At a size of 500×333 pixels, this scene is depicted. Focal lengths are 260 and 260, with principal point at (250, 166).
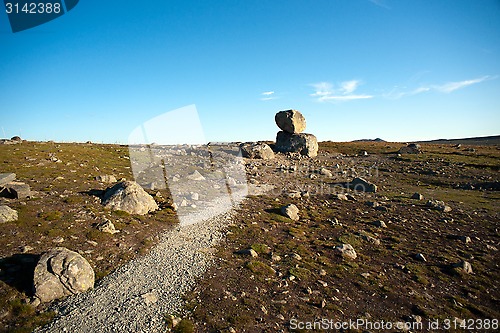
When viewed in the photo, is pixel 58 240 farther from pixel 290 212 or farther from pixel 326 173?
pixel 326 173

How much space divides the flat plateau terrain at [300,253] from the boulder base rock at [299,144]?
2485 cm

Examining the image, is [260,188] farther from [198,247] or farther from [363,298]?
[363,298]

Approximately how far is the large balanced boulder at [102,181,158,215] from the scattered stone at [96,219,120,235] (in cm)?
363

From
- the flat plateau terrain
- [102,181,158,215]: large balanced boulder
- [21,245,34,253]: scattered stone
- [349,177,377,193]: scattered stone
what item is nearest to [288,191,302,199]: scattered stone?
the flat plateau terrain

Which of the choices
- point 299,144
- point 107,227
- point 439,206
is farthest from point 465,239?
point 299,144

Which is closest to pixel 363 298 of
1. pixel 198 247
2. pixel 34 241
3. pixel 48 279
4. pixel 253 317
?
pixel 253 317

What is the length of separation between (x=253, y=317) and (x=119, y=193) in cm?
1895

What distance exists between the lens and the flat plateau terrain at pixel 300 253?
1374 cm

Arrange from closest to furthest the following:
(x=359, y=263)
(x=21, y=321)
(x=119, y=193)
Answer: (x=21, y=321) → (x=359, y=263) → (x=119, y=193)

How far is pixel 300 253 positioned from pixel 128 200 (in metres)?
16.9

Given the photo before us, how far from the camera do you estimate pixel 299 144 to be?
61.9m

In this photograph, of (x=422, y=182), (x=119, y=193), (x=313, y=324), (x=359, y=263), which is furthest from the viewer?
(x=422, y=182)

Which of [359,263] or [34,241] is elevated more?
[34,241]

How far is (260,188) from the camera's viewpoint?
38594mm
